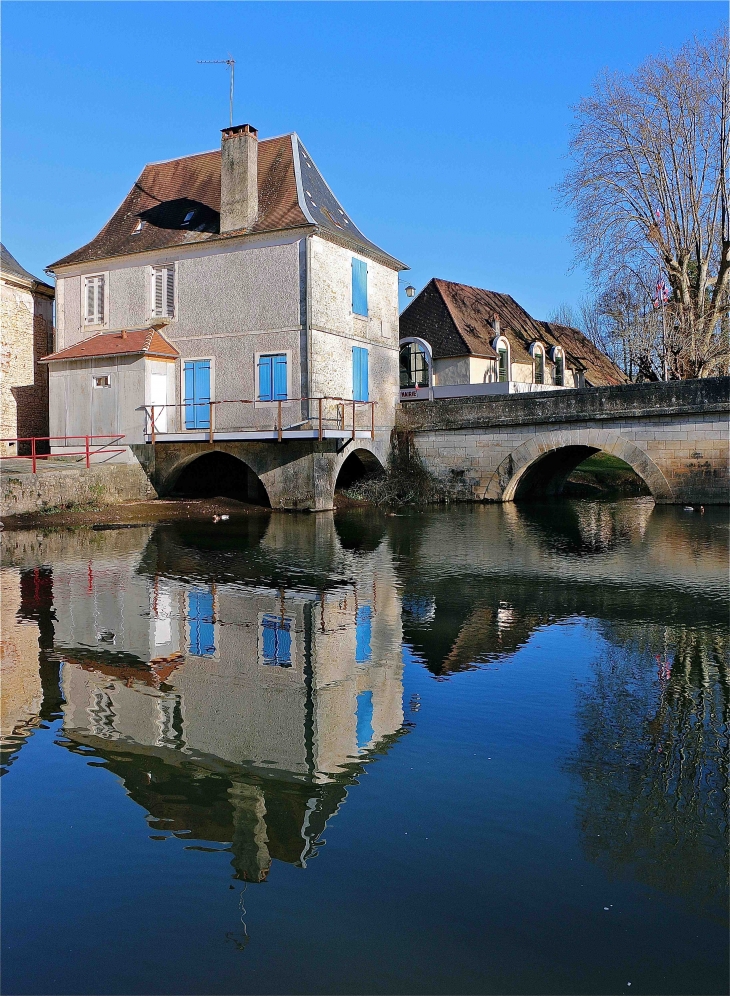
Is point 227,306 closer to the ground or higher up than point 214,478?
higher up

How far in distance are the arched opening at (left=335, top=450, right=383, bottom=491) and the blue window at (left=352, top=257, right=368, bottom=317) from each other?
3.72 m

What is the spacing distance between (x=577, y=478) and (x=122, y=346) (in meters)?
16.1

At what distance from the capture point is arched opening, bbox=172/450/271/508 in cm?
2441

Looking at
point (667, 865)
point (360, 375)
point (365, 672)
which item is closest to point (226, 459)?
point (360, 375)

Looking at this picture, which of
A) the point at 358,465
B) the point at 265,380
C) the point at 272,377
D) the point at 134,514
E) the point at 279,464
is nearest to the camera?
the point at 134,514

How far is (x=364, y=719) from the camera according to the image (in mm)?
5984

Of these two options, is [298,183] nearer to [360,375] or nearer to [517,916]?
[360,375]

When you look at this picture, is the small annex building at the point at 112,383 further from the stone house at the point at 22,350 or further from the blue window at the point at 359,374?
the blue window at the point at 359,374

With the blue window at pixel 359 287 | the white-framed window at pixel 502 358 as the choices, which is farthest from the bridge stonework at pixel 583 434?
the white-framed window at pixel 502 358

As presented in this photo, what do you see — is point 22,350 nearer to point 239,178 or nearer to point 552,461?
point 239,178

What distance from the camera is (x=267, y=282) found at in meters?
21.5

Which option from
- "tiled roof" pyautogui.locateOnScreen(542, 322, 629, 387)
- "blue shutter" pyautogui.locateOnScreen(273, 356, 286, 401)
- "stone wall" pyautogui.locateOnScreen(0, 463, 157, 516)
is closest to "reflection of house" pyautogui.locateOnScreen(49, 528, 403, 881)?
"stone wall" pyautogui.locateOnScreen(0, 463, 157, 516)

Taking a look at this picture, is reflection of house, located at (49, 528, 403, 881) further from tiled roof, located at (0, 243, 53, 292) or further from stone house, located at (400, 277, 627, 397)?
stone house, located at (400, 277, 627, 397)

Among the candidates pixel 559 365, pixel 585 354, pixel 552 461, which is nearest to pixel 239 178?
pixel 552 461
